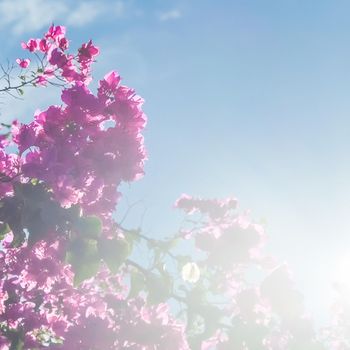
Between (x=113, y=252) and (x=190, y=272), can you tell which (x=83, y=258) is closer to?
(x=113, y=252)

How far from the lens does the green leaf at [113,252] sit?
3.78m

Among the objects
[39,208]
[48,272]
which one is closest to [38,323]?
[48,272]

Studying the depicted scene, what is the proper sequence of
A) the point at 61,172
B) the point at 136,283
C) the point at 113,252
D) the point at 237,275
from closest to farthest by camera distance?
the point at 61,172, the point at 113,252, the point at 136,283, the point at 237,275

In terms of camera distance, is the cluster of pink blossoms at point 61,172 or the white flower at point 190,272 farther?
the white flower at point 190,272

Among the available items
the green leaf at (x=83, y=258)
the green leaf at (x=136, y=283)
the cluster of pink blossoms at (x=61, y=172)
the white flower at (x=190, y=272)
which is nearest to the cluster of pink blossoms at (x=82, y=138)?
the cluster of pink blossoms at (x=61, y=172)

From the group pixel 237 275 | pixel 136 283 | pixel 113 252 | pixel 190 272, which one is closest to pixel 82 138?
pixel 113 252

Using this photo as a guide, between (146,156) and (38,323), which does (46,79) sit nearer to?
(146,156)

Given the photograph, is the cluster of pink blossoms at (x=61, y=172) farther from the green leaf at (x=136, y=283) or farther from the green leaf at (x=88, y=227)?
the green leaf at (x=136, y=283)

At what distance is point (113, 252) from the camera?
3.79m

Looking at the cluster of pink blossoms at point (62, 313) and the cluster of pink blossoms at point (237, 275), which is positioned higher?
the cluster of pink blossoms at point (237, 275)

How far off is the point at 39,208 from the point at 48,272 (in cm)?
101

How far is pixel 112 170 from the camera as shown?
4000 mm

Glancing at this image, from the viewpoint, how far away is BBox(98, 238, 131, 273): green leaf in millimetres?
3779

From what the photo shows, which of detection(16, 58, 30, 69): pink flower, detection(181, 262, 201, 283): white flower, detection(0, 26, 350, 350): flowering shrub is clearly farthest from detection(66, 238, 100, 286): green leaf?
detection(181, 262, 201, 283): white flower
